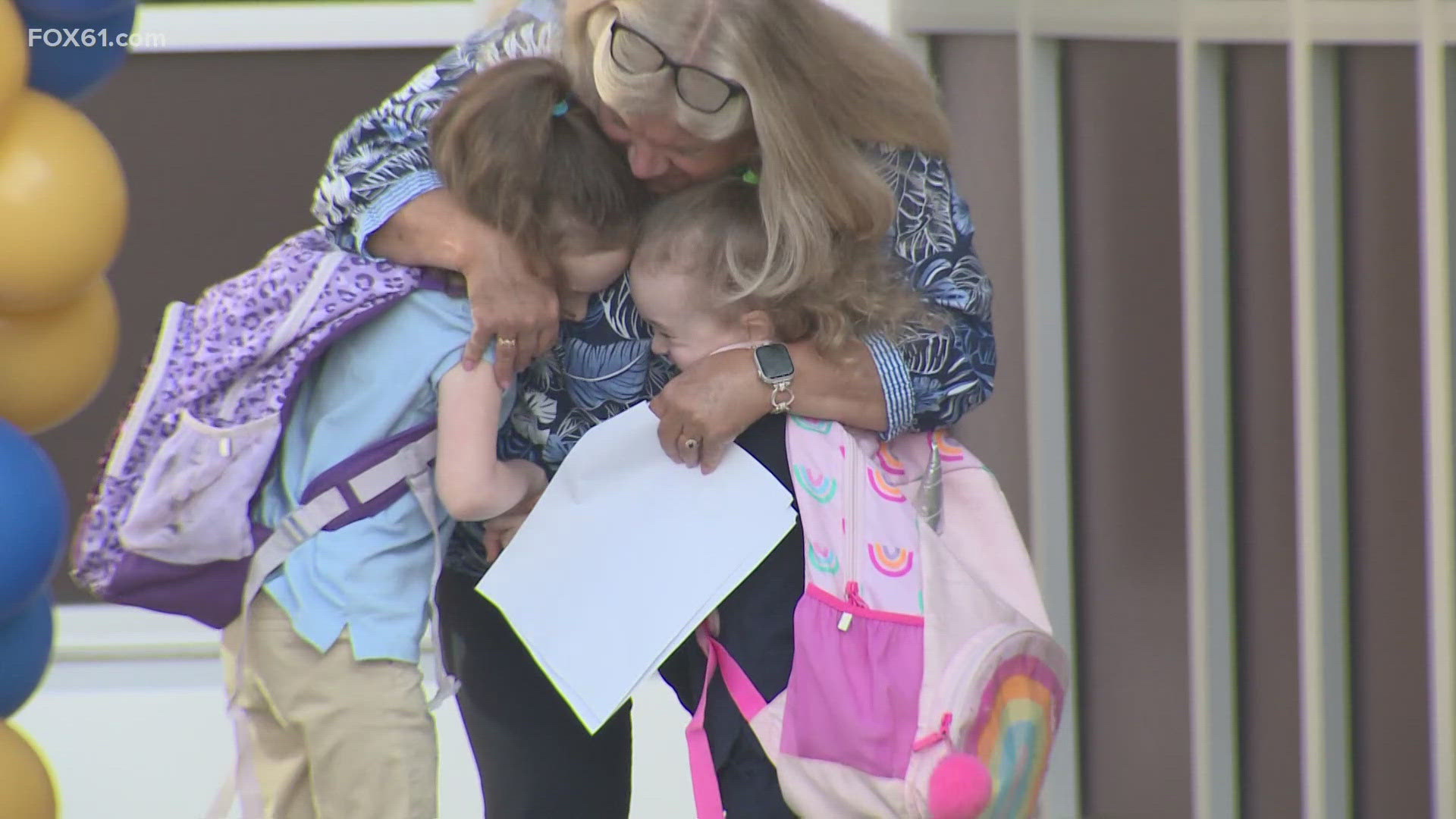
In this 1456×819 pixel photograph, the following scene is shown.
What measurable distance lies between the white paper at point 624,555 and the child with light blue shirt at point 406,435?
0.09 meters

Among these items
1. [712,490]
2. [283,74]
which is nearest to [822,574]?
[712,490]

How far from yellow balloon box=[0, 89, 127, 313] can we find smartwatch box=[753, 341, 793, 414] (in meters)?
0.73

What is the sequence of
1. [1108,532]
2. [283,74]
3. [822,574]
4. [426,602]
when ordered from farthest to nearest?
[283,74], [1108,532], [426,602], [822,574]

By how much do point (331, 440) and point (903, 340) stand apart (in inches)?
26.3

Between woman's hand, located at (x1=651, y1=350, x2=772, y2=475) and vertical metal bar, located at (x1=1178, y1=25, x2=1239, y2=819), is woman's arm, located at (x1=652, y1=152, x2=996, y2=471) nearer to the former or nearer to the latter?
woman's hand, located at (x1=651, y1=350, x2=772, y2=475)

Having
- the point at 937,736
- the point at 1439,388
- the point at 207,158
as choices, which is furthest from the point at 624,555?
the point at 207,158

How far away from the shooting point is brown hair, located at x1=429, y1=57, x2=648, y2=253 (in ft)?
6.27

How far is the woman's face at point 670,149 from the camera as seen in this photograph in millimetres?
1898

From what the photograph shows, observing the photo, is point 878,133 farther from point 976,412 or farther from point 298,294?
point 976,412

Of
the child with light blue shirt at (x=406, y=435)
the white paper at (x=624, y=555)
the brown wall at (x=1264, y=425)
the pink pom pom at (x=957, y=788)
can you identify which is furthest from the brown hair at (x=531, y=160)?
the brown wall at (x=1264, y=425)

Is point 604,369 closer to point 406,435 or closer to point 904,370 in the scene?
A: point 406,435

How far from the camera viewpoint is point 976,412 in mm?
3744

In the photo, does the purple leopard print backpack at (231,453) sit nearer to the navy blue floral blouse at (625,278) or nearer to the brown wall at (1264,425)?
the navy blue floral blouse at (625,278)

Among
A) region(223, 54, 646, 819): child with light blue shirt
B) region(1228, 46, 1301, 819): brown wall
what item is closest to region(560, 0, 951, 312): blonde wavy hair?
region(223, 54, 646, 819): child with light blue shirt
